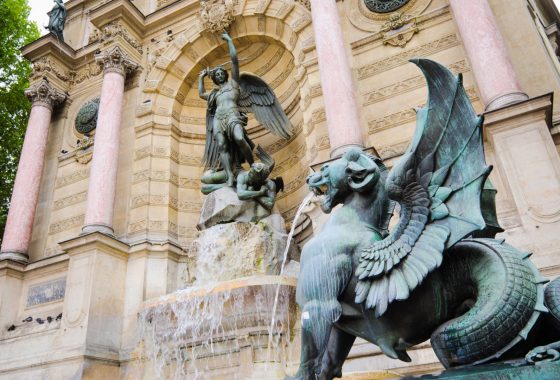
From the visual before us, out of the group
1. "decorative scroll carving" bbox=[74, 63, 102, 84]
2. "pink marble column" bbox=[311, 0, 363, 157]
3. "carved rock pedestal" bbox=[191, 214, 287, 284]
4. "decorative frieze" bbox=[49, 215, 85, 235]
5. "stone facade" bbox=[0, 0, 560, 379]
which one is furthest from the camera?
"decorative scroll carving" bbox=[74, 63, 102, 84]

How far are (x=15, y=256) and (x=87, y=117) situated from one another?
367 cm

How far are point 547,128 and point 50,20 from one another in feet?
40.1

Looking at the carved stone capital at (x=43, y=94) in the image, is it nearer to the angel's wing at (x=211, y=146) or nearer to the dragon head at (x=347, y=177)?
the angel's wing at (x=211, y=146)

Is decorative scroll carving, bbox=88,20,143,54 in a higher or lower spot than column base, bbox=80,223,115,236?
higher

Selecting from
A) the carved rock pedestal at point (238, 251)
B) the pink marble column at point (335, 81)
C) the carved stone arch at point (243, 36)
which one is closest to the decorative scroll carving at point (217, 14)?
the carved stone arch at point (243, 36)

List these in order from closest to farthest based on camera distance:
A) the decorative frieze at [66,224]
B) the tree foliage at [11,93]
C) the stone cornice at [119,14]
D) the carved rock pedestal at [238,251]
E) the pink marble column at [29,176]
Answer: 1. the carved rock pedestal at [238,251]
2. the pink marble column at [29,176]
3. the decorative frieze at [66,224]
4. the stone cornice at [119,14]
5. the tree foliage at [11,93]

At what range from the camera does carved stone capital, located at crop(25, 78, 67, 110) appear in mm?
10469

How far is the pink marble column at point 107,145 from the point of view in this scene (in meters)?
Answer: 8.11

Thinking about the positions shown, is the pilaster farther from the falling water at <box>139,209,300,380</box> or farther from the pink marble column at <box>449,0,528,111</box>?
the falling water at <box>139,209,300,380</box>

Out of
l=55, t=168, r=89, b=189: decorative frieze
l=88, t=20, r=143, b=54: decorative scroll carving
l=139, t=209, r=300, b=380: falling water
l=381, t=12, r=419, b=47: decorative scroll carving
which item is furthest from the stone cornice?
l=139, t=209, r=300, b=380: falling water

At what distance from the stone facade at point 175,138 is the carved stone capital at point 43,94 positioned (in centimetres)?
6

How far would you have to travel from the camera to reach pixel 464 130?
236 centimetres

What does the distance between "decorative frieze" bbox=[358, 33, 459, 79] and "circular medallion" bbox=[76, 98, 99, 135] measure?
6653 millimetres

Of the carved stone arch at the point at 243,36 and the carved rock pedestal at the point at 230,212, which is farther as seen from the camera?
the carved stone arch at the point at 243,36
